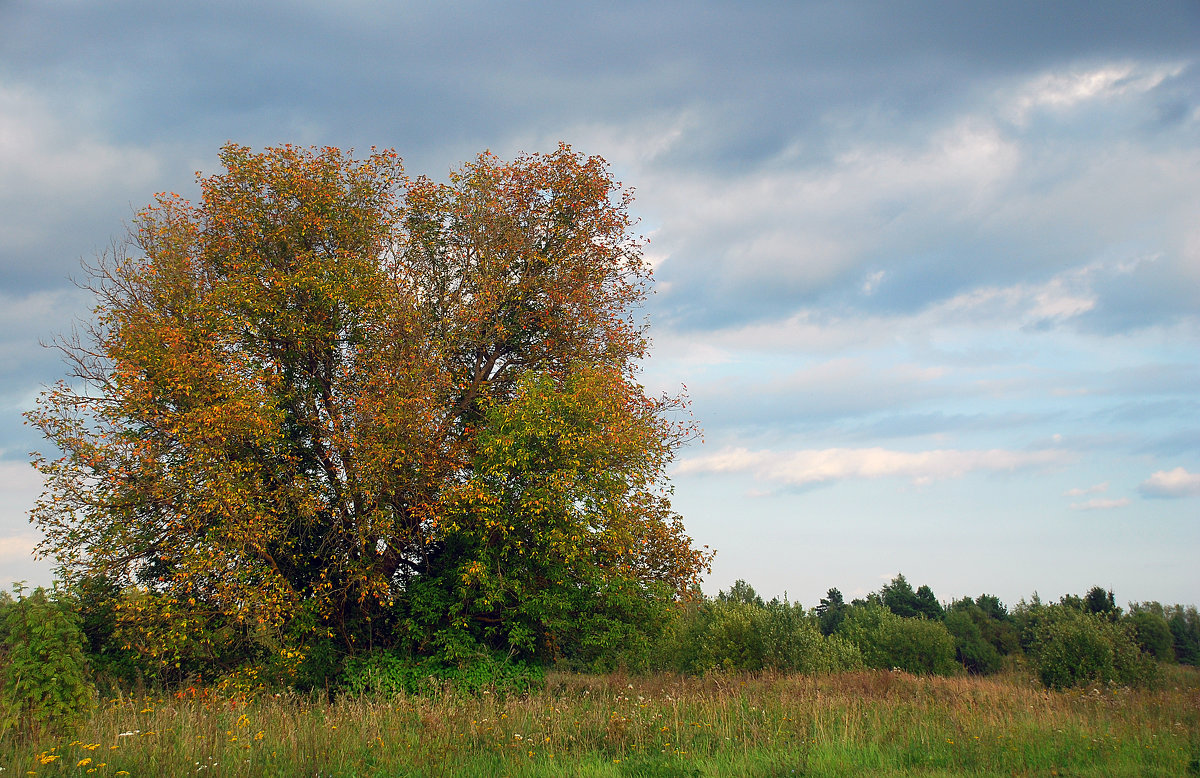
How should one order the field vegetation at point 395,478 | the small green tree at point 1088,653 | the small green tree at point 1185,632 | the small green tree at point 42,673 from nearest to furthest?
1. the small green tree at point 42,673
2. the field vegetation at point 395,478
3. the small green tree at point 1088,653
4. the small green tree at point 1185,632

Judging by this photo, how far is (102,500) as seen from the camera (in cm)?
1720

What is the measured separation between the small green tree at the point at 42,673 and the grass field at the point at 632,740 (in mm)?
363

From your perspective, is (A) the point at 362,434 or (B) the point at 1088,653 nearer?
(A) the point at 362,434

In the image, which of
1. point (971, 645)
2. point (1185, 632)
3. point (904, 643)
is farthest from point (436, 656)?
point (1185, 632)

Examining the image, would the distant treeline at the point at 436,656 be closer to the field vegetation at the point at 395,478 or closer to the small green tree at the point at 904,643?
the field vegetation at the point at 395,478

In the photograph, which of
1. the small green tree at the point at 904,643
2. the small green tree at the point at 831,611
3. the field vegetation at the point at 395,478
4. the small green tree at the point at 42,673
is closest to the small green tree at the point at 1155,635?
the small green tree at the point at 904,643

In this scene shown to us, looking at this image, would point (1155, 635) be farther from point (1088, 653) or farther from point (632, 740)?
point (632, 740)

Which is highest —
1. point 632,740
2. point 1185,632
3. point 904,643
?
point 632,740

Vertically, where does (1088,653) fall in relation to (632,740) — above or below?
below

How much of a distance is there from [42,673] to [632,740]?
7959 millimetres

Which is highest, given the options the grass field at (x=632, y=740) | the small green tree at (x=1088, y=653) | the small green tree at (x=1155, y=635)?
the grass field at (x=632, y=740)

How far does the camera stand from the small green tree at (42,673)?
955 centimetres

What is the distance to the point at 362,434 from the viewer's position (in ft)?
58.4

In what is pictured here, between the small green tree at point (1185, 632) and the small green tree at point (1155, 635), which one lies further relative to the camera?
the small green tree at point (1185, 632)
